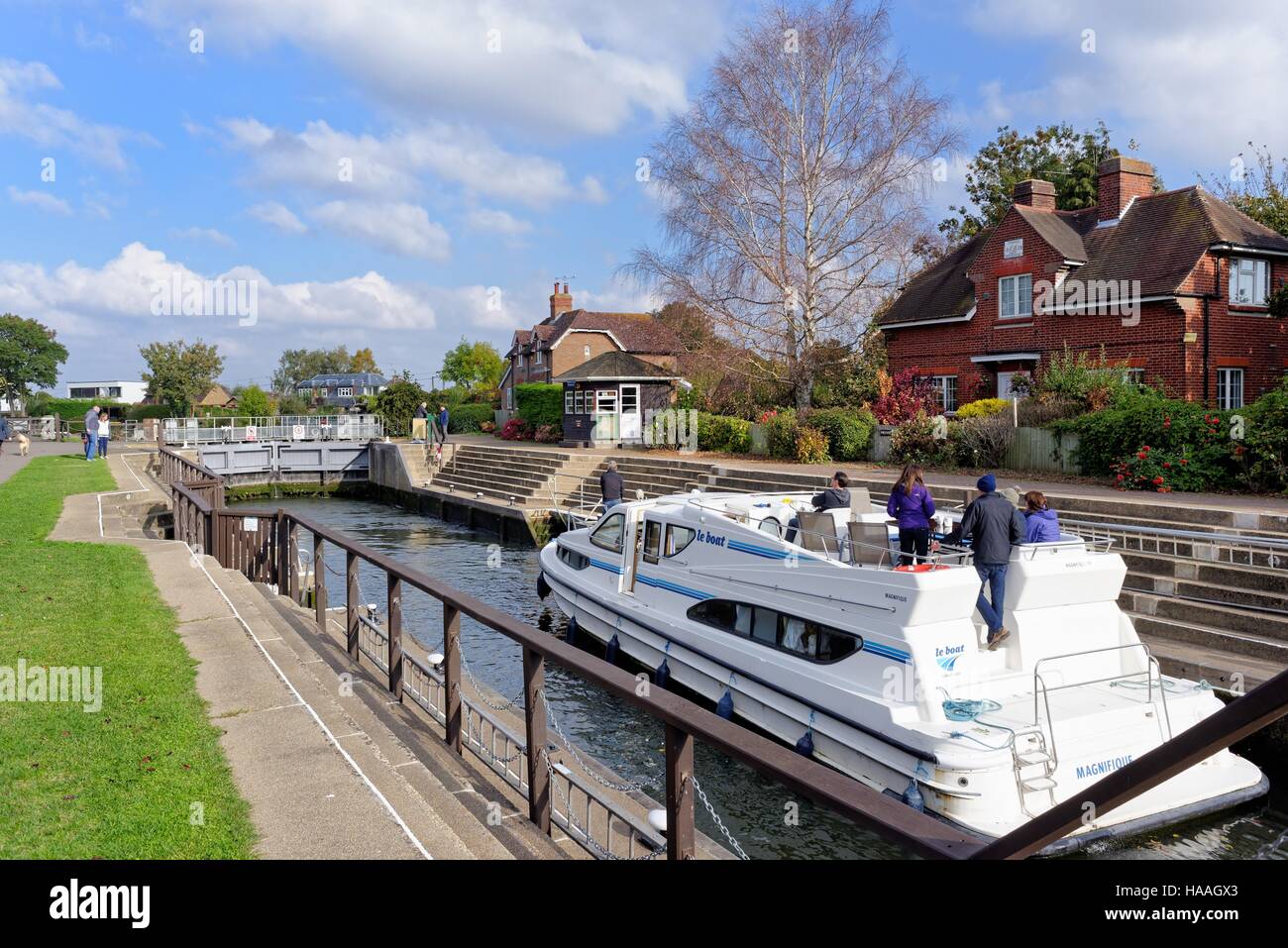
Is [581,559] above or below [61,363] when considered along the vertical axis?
below

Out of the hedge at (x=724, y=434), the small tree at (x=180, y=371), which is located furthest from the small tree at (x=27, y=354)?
the hedge at (x=724, y=434)

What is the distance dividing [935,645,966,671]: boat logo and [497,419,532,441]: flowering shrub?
37114mm

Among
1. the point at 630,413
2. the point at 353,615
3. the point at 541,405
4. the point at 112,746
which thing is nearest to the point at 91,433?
the point at 541,405

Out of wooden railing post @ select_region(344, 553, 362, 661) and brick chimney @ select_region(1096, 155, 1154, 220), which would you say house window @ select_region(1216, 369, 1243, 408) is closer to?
brick chimney @ select_region(1096, 155, 1154, 220)

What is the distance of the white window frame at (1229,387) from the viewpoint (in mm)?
25344

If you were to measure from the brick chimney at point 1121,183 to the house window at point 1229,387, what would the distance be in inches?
246

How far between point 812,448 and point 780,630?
1803 cm

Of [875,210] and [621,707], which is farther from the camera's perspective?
[875,210]

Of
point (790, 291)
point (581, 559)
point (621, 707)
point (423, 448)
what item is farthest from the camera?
point (423, 448)

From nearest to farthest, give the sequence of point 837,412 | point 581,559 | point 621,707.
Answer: point 621,707 → point 581,559 → point 837,412
